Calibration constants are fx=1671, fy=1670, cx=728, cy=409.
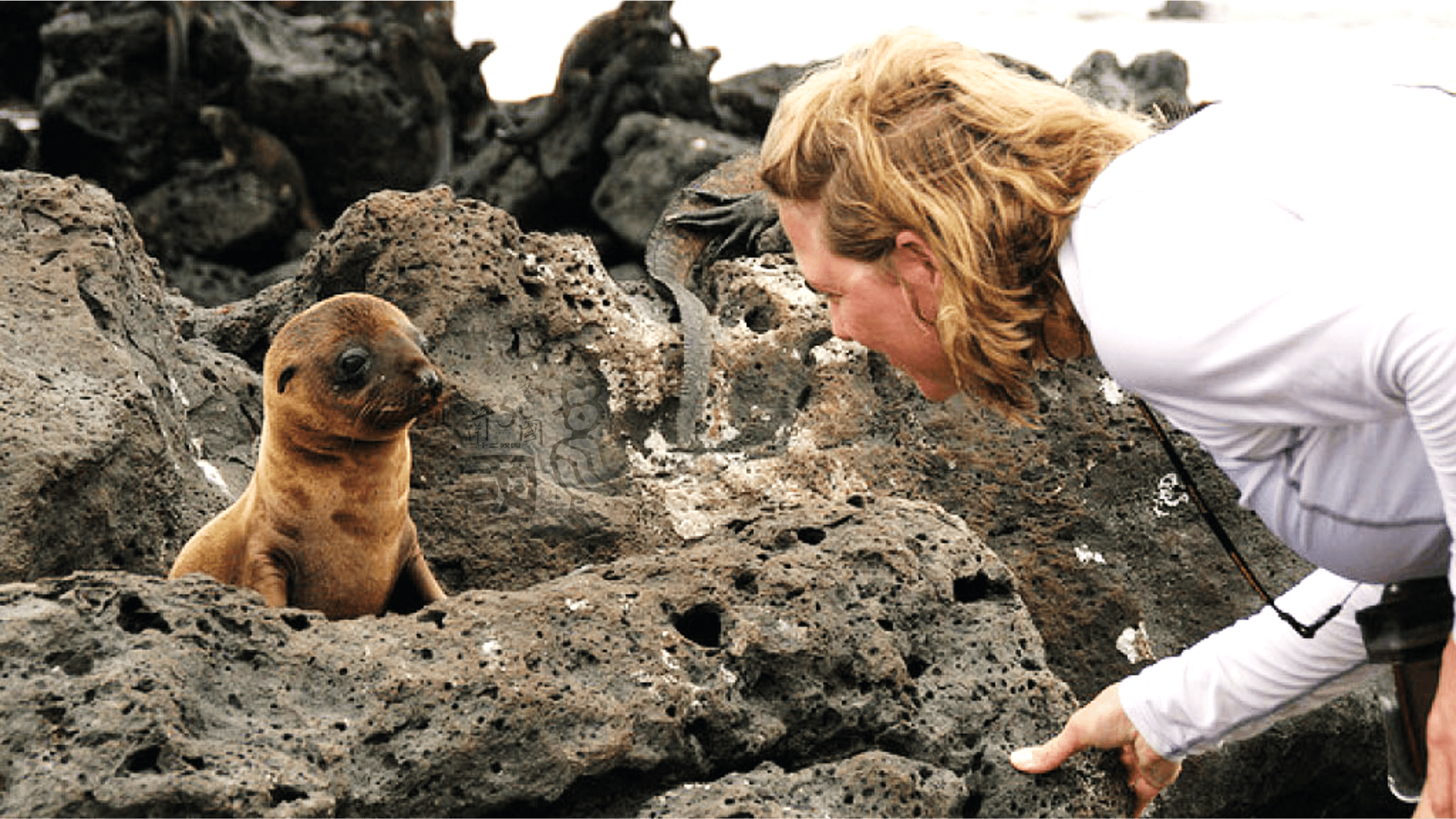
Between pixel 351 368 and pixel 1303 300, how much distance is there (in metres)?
1.94

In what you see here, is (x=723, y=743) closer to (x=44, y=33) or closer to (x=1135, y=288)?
(x=1135, y=288)

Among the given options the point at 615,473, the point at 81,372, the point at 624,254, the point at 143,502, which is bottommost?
the point at 624,254

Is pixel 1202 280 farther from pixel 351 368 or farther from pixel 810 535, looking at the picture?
pixel 351 368

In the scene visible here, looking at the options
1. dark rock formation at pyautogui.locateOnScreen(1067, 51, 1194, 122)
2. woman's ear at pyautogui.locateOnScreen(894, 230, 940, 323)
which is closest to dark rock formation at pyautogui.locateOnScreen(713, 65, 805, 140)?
dark rock formation at pyautogui.locateOnScreen(1067, 51, 1194, 122)

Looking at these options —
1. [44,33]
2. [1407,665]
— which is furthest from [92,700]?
[44,33]

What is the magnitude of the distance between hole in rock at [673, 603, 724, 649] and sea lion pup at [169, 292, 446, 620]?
2.50 ft

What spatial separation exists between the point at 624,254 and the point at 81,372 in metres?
6.54

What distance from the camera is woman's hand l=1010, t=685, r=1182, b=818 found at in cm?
275

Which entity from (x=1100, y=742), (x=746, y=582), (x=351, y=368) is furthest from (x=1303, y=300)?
(x=351, y=368)

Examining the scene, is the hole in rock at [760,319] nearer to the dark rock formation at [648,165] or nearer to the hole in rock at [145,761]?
the hole in rock at [145,761]

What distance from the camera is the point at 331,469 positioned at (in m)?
3.46

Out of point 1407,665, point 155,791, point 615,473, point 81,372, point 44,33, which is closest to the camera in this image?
point 155,791

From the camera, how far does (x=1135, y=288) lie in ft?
6.54

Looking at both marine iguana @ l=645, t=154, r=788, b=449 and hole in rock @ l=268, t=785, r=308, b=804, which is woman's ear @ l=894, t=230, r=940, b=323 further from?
marine iguana @ l=645, t=154, r=788, b=449
